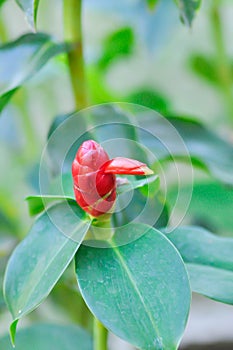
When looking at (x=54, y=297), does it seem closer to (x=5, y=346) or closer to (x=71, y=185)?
(x=5, y=346)

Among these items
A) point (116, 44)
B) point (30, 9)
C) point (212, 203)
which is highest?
point (30, 9)

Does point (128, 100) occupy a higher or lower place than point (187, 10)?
lower

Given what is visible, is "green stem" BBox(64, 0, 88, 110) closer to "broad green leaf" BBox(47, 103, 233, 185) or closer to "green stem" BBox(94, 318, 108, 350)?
"broad green leaf" BBox(47, 103, 233, 185)

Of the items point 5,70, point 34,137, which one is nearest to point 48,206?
point 5,70

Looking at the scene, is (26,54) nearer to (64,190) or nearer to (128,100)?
(64,190)

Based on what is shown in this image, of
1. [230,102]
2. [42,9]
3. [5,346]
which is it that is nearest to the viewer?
[5,346]

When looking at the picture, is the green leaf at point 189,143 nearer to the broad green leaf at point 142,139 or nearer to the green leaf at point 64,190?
the broad green leaf at point 142,139

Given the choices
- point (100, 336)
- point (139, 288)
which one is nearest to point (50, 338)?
point (100, 336)
